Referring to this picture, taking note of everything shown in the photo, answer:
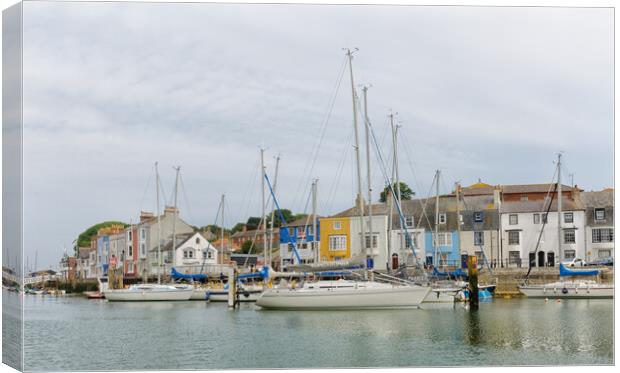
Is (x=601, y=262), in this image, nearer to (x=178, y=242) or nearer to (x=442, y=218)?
(x=442, y=218)

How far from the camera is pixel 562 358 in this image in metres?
15.2

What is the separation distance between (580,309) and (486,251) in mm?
16328

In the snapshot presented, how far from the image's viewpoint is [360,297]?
27.6 metres

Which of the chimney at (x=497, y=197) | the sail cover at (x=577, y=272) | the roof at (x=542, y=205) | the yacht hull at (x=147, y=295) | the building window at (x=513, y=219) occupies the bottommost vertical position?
the yacht hull at (x=147, y=295)

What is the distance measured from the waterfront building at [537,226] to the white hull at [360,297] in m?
12.8

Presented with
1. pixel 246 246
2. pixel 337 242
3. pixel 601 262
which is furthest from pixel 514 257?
pixel 246 246

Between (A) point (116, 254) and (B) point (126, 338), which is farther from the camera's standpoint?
(A) point (116, 254)

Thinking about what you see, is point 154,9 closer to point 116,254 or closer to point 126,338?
point 126,338

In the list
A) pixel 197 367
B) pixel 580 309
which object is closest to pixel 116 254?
pixel 580 309

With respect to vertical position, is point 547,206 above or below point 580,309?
above

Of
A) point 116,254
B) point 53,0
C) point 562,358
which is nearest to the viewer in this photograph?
point 53,0

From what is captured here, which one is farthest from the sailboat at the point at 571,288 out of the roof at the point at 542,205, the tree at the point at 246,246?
the tree at the point at 246,246

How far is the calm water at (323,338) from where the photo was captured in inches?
599

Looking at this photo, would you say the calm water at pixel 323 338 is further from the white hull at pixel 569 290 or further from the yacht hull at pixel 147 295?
the yacht hull at pixel 147 295
